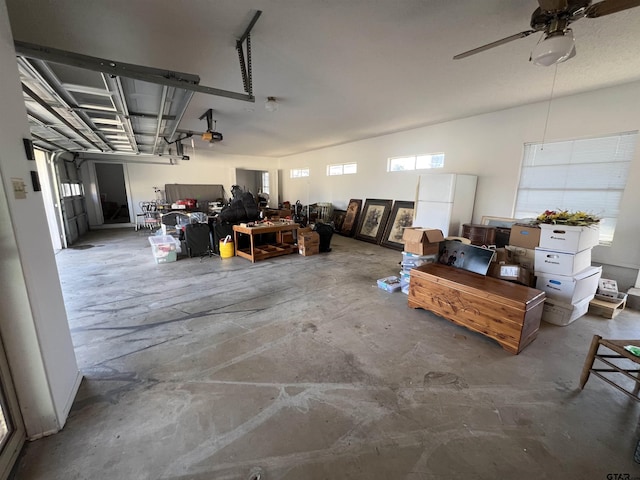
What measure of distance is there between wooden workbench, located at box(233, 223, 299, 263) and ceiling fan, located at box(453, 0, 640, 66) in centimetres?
439

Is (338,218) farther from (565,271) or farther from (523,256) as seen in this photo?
(565,271)

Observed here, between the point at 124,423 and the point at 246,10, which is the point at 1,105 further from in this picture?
the point at 124,423

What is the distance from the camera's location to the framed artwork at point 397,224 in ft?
20.5

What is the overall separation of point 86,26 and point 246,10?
4.90ft

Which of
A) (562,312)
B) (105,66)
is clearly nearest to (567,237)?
(562,312)

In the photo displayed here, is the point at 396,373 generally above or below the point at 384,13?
below

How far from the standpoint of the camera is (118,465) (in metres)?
1.32

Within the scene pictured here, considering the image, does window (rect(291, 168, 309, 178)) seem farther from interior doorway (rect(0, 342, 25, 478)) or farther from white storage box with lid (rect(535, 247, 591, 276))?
A: interior doorway (rect(0, 342, 25, 478))

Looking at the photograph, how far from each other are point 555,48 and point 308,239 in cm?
443

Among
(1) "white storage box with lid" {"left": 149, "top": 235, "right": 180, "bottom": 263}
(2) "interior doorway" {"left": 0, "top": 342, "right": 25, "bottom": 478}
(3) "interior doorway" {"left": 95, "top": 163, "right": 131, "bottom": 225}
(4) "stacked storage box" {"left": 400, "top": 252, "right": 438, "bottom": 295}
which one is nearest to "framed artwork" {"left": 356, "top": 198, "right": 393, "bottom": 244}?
(4) "stacked storage box" {"left": 400, "top": 252, "right": 438, "bottom": 295}

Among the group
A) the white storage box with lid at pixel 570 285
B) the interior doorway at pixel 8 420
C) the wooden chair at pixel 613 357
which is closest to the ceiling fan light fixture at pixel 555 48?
the wooden chair at pixel 613 357

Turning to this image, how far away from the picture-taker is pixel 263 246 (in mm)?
5715

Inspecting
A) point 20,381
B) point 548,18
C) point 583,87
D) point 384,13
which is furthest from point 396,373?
point 583,87

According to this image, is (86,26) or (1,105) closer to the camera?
(1,105)
